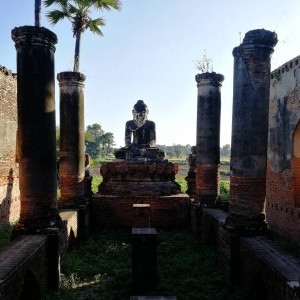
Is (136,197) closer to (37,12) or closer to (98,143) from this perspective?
(37,12)

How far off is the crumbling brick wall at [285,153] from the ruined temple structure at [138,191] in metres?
2.96

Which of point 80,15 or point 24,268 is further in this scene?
point 80,15

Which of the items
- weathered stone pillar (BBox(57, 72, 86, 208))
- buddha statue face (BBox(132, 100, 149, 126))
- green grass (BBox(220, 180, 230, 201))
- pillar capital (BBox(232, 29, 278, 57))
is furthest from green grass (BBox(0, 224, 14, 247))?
green grass (BBox(220, 180, 230, 201))

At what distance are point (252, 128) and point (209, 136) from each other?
3.46 m

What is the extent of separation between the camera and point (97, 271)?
21.5ft

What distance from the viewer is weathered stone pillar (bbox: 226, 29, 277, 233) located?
606 centimetres

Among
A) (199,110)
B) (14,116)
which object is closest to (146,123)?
(199,110)

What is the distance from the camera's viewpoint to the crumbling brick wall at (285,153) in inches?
383

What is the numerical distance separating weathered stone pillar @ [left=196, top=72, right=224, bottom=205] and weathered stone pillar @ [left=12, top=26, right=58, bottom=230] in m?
4.61

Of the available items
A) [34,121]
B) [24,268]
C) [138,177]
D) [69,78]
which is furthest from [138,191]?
[24,268]

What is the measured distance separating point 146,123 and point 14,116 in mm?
4550

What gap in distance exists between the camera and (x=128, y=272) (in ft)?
20.8

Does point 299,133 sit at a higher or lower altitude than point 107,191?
higher

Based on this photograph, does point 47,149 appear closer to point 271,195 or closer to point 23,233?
point 23,233
